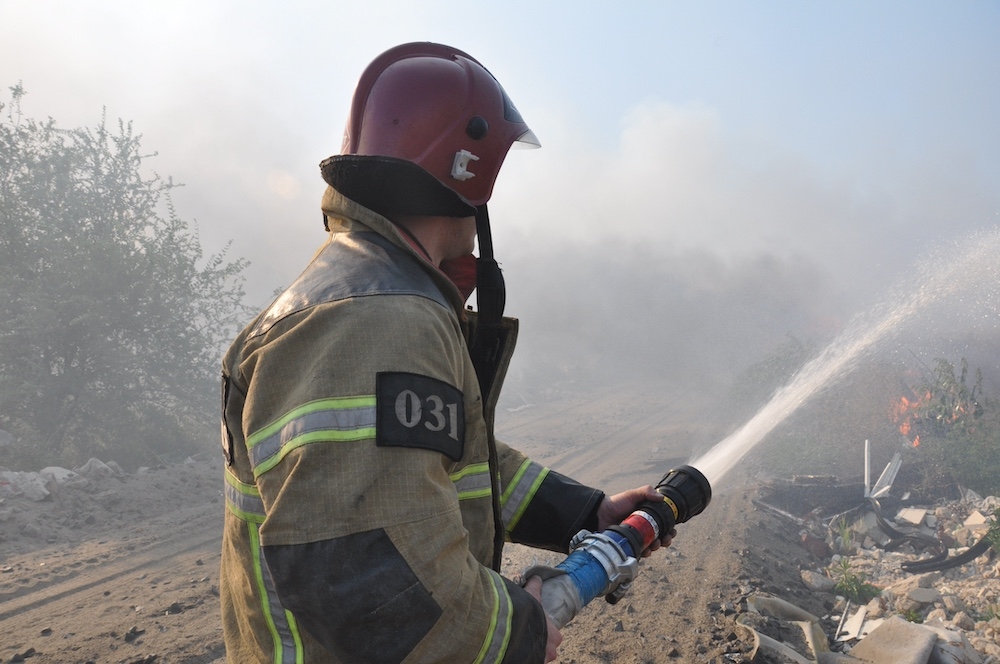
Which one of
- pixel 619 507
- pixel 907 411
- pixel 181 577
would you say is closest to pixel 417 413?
pixel 619 507

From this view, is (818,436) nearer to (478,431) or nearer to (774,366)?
(774,366)

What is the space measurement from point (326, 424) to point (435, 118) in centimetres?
90

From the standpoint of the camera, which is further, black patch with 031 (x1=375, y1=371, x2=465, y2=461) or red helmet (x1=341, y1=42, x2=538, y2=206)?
red helmet (x1=341, y1=42, x2=538, y2=206)

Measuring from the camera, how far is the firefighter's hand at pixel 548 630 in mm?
1327

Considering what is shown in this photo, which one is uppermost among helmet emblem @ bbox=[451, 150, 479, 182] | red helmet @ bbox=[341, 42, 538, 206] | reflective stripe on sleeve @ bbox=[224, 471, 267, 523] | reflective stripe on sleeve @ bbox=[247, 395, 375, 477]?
red helmet @ bbox=[341, 42, 538, 206]

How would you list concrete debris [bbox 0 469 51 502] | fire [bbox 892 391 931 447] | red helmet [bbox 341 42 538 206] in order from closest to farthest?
red helmet [bbox 341 42 538 206]
concrete debris [bbox 0 469 51 502]
fire [bbox 892 391 931 447]

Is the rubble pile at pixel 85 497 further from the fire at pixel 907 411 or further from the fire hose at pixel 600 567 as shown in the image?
the fire at pixel 907 411

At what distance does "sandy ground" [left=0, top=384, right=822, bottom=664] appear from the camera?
4340 mm

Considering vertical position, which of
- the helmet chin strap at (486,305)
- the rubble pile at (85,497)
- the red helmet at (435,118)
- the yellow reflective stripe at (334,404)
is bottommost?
the rubble pile at (85,497)

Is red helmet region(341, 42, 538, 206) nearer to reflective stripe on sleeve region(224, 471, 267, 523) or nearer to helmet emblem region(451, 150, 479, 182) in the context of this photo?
helmet emblem region(451, 150, 479, 182)

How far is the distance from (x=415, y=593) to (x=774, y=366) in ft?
50.0

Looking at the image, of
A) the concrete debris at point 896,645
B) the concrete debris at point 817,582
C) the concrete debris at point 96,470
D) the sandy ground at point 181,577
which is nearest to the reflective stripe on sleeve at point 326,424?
the sandy ground at point 181,577

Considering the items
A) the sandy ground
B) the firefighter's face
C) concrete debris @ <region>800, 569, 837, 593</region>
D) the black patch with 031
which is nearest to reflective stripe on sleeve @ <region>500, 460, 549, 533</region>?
the firefighter's face

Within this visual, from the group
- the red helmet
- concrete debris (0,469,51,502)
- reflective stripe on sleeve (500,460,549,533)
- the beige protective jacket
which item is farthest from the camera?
concrete debris (0,469,51,502)
